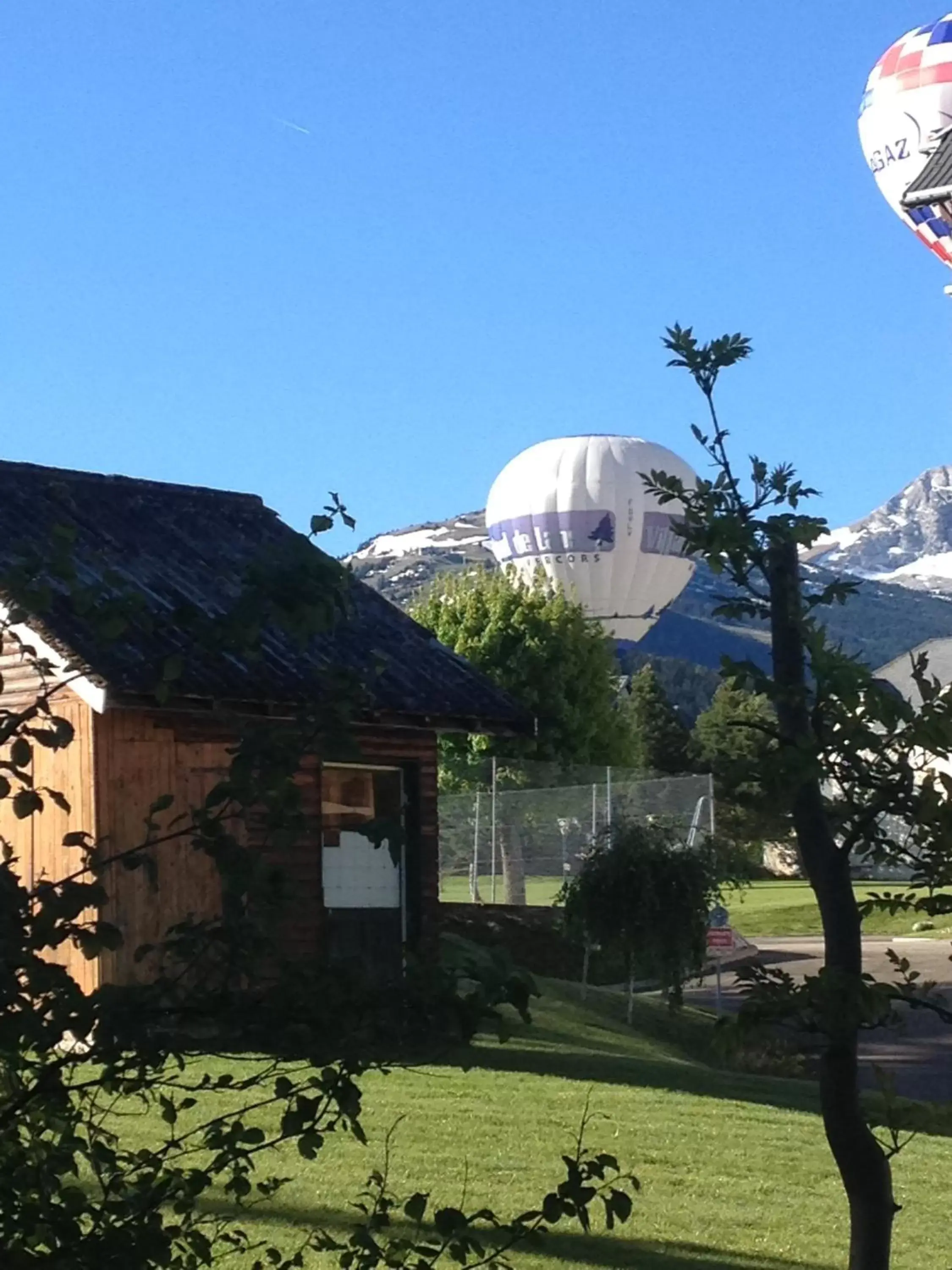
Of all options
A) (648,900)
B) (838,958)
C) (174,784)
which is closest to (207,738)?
Answer: (174,784)

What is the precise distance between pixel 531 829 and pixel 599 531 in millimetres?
41239

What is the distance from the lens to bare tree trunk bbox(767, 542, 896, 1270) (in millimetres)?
3957

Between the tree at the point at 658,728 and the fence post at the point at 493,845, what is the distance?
195ft

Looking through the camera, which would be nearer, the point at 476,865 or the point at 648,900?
the point at 648,900

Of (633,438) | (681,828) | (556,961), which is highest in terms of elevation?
(633,438)

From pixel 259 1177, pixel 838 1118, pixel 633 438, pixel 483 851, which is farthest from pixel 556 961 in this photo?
pixel 633 438

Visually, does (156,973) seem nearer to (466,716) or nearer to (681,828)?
(466,716)

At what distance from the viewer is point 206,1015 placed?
341 centimetres

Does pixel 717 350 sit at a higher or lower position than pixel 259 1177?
higher

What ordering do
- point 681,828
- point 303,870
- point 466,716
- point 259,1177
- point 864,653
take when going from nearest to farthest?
point 864,653, point 259,1177, point 303,870, point 466,716, point 681,828

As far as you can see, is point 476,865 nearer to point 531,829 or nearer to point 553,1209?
point 531,829

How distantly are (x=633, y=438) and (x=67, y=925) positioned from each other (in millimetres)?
71591

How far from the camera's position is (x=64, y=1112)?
364 centimetres

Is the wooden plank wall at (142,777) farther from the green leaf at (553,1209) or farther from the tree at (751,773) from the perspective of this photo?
the green leaf at (553,1209)
